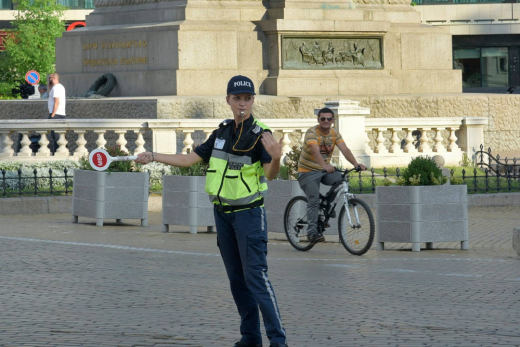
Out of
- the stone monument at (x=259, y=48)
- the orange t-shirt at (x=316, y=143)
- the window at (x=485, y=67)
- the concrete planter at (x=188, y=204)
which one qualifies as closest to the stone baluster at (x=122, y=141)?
the stone monument at (x=259, y=48)

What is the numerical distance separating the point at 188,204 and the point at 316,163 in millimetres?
2539

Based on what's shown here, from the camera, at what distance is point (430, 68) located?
2650 cm

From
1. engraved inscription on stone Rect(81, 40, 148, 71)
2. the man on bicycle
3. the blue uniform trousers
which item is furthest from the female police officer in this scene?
engraved inscription on stone Rect(81, 40, 148, 71)

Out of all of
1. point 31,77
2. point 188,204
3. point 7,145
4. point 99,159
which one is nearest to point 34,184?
point 7,145

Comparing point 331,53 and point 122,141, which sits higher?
point 331,53

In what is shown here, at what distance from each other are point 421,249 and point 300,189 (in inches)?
73.5

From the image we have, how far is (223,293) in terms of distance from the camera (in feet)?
30.6

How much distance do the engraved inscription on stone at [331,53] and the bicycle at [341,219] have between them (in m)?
11.6

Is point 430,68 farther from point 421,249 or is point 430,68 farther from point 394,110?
point 421,249

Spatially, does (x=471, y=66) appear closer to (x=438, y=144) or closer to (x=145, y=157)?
(x=438, y=144)

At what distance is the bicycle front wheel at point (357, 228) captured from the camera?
12070 mm

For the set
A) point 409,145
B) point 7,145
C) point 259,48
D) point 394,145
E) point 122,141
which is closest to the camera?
point 122,141

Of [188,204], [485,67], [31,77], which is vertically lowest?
[188,204]

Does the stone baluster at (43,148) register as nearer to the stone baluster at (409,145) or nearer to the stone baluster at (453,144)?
the stone baluster at (409,145)
